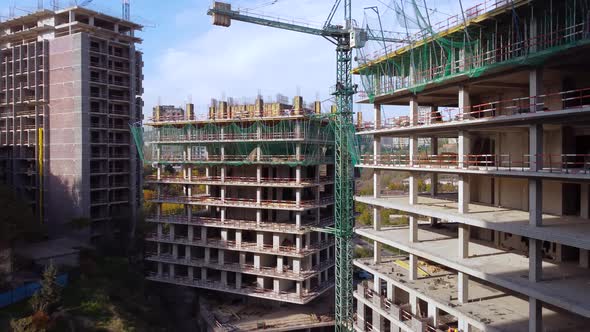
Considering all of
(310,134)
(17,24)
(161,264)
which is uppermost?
(17,24)

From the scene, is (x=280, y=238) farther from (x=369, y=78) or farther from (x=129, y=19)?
(x=129, y=19)

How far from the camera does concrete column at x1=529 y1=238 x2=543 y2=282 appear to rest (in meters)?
17.2

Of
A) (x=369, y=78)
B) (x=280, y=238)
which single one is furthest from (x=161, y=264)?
(x=369, y=78)

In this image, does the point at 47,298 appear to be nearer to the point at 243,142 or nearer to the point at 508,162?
the point at 243,142

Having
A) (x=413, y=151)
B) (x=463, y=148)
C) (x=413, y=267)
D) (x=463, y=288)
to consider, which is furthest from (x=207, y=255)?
(x=463, y=148)

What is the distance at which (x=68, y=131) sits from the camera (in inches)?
1982

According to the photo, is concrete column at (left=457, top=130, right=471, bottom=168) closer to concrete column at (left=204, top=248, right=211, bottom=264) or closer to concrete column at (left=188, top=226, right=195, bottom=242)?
concrete column at (left=204, top=248, right=211, bottom=264)

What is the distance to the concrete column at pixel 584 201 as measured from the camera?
1942cm

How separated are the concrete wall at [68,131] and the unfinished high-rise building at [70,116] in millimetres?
111

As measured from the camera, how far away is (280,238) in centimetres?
3794

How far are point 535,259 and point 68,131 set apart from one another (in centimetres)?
4862

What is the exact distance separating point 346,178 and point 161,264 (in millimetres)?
19715

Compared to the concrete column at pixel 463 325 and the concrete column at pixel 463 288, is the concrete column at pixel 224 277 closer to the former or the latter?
the concrete column at pixel 463 288

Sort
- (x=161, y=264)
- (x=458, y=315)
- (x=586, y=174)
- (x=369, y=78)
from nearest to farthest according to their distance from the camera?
(x=586, y=174)
(x=458, y=315)
(x=369, y=78)
(x=161, y=264)
